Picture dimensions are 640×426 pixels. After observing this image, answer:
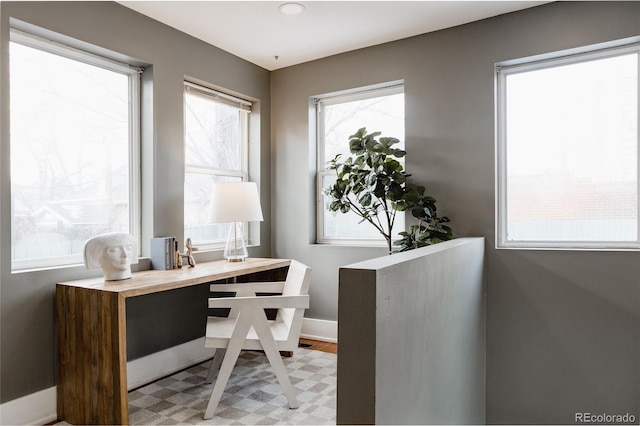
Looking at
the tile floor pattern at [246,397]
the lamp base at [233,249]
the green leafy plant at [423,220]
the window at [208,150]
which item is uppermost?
the window at [208,150]

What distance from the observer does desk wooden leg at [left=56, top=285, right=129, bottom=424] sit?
6.81ft

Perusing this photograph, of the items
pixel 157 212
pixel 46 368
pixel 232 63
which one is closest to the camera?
pixel 46 368

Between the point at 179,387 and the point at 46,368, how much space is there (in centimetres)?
77

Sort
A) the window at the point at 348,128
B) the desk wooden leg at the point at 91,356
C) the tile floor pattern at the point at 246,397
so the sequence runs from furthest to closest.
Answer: the window at the point at 348,128 → the tile floor pattern at the point at 246,397 → the desk wooden leg at the point at 91,356

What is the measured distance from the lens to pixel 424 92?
328 centimetres

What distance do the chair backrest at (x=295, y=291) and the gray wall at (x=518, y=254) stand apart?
94 centimetres

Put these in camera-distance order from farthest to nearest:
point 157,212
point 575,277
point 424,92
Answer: point 424,92, point 157,212, point 575,277

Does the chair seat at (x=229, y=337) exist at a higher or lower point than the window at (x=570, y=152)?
lower

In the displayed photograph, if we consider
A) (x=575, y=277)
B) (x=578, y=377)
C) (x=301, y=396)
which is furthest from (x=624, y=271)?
(x=301, y=396)

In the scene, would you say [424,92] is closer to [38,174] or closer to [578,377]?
[578,377]

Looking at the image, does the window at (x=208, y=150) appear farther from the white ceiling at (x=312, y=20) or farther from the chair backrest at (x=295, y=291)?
the chair backrest at (x=295, y=291)

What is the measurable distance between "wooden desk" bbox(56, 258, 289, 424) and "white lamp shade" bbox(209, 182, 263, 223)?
690 millimetres

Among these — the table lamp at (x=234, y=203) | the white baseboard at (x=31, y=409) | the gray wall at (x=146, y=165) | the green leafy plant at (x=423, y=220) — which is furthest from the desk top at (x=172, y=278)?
the green leafy plant at (x=423, y=220)

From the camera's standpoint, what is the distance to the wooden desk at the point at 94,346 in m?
2.08
